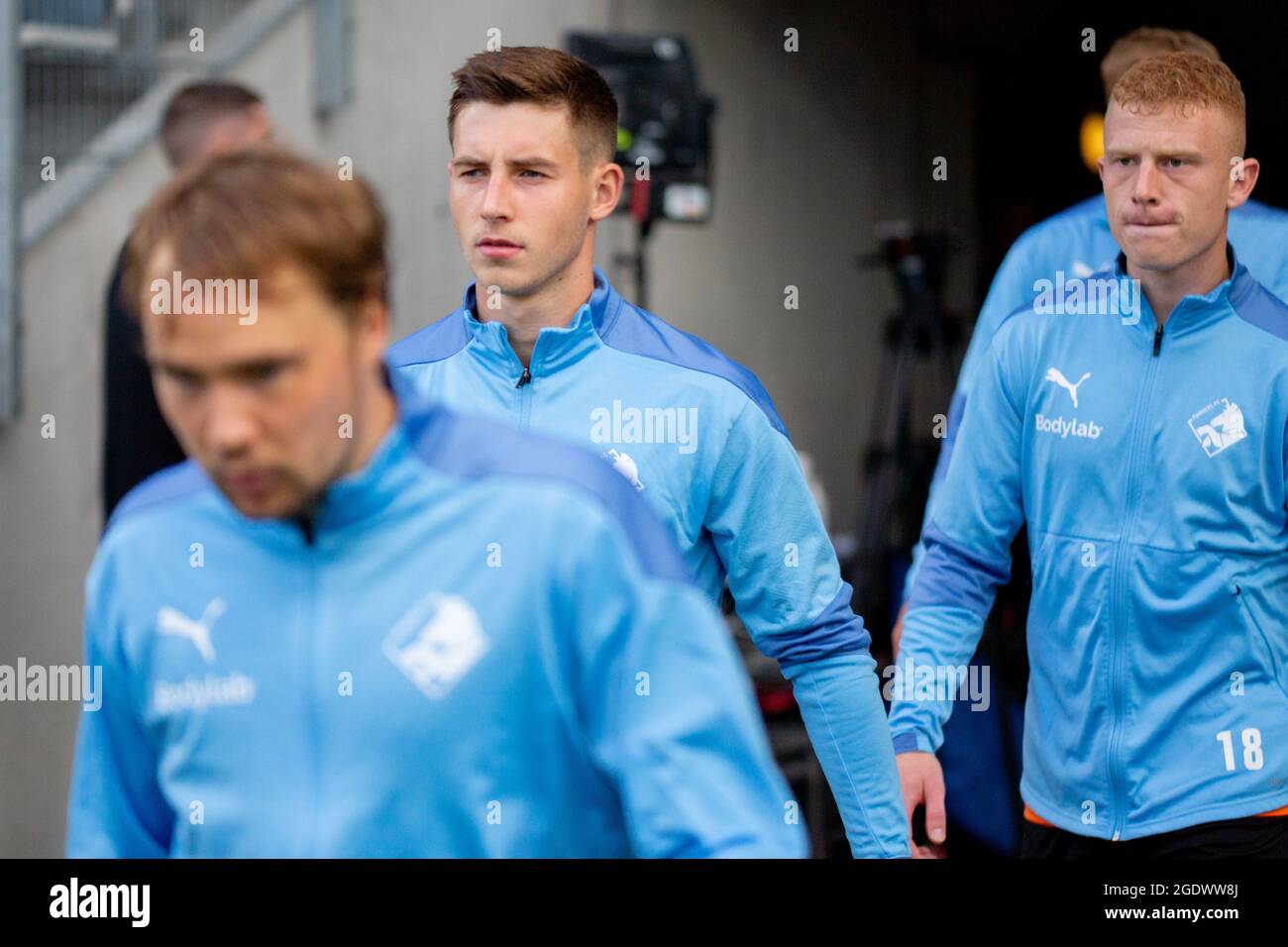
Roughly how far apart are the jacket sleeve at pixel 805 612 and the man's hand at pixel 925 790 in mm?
200

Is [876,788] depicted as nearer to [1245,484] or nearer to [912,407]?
[1245,484]

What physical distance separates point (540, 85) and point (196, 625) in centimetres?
99

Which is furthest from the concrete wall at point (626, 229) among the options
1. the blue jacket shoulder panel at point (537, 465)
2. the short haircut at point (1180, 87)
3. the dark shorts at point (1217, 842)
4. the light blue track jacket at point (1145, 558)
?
the blue jacket shoulder panel at point (537, 465)

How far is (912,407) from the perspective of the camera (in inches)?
231

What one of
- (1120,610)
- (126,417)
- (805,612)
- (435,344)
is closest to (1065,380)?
(1120,610)

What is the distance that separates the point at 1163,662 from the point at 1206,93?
2.57 ft

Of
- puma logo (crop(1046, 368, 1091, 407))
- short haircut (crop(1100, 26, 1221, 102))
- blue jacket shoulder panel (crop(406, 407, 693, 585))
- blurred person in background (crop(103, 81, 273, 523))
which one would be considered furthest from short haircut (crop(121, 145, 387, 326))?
short haircut (crop(1100, 26, 1221, 102))

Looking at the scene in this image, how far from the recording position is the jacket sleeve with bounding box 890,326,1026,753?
2369 mm

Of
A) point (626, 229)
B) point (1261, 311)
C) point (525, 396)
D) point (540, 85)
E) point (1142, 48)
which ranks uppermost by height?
point (626, 229)

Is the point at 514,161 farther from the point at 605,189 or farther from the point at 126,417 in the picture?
the point at 126,417

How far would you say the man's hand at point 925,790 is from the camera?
7.50 feet

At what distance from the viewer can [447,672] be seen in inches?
51.0

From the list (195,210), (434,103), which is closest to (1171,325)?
(195,210)
